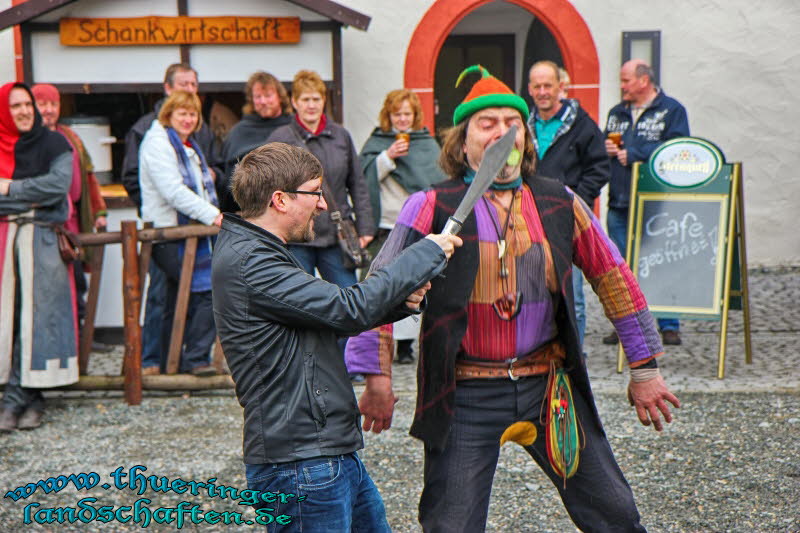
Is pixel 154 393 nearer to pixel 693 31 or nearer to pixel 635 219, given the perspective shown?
pixel 635 219

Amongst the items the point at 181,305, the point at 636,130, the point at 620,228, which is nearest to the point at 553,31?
the point at 636,130

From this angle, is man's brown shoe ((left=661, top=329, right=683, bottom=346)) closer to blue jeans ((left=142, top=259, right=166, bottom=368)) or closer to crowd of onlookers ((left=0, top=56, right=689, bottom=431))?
crowd of onlookers ((left=0, top=56, right=689, bottom=431))

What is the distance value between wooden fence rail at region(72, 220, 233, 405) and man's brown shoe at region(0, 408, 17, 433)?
52cm

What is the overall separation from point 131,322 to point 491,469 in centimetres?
357

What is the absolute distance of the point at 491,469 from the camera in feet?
10.2

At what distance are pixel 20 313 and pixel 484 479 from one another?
11.9 feet

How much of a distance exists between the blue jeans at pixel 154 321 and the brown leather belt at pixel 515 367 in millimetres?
3804

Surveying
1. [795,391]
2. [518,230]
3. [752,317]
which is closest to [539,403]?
[518,230]

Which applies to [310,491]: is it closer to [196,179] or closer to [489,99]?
[489,99]

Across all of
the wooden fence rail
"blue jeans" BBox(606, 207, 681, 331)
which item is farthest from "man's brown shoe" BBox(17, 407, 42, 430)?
"blue jeans" BBox(606, 207, 681, 331)

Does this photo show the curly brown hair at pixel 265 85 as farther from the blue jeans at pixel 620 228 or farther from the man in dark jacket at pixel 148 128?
the blue jeans at pixel 620 228

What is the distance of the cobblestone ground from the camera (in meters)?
4.27

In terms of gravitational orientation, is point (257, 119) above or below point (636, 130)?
above

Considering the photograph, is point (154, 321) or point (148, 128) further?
point (148, 128)
